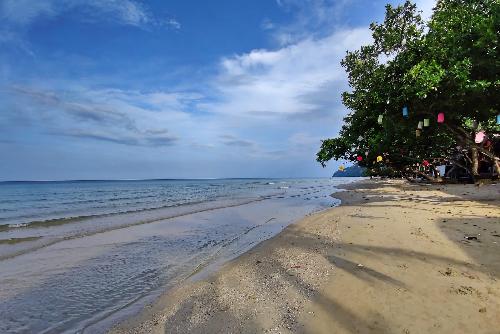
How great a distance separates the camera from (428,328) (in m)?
3.75

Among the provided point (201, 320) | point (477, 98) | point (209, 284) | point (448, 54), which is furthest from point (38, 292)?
point (477, 98)

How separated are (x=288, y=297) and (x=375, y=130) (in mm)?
13997

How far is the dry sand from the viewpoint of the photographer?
4.07 m

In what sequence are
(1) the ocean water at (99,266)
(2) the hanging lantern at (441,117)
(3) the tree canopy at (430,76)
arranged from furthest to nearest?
(2) the hanging lantern at (441,117) → (3) the tree canopy at (430,76) → (1) the ocean water at (99,266)

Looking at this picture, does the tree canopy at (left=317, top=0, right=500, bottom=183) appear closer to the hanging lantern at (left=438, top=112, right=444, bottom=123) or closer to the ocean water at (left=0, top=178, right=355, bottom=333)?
the hanging lantern at (left=438, top=112, right=444, bottom=123)

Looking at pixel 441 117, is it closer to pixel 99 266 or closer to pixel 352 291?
pixel 352 291

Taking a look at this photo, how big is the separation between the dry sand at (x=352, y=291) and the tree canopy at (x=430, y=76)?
6296 mm

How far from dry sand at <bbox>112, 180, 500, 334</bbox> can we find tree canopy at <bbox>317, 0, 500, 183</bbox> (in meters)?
6.30

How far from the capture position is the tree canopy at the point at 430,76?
11867 mm

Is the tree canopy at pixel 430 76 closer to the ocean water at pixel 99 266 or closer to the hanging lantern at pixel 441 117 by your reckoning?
the hanging lantern at pixel 441 117

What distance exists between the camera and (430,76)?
440 inches

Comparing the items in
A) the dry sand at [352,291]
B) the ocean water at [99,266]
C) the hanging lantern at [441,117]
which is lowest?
the ocean water at [99,266]

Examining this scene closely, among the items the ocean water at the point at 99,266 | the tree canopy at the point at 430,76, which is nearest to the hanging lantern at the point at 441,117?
the tree canopy at the point at 430,76

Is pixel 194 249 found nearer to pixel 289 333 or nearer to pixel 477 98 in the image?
pixel 289 333
